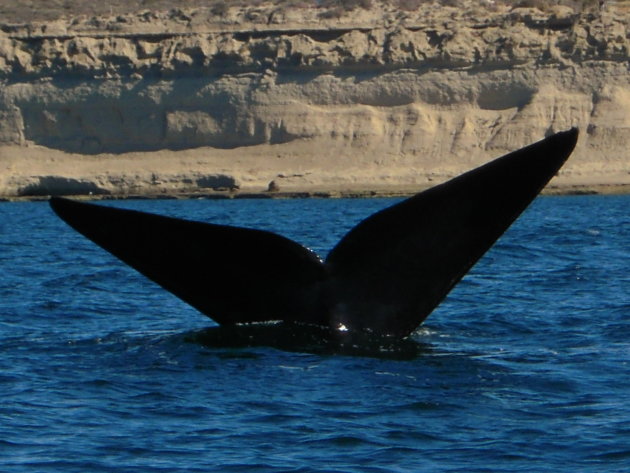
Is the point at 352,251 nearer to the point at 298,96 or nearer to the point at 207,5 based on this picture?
the point at 298,96

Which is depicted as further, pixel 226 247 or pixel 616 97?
pixel 616 97

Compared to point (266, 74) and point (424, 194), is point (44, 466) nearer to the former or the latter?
point (424, 194)

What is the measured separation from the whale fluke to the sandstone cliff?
50436mm

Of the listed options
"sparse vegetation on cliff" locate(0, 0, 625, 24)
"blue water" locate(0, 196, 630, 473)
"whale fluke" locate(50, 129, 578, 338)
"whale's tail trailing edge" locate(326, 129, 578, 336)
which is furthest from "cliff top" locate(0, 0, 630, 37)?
"whale's tail trailing edge" locate(326, 129, 578, 336)

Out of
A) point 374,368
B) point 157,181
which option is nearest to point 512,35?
point 157,181

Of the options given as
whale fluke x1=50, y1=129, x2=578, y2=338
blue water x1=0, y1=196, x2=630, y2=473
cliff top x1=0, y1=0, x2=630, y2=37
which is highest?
cliff top x1=0, y1=0, x2=630, y2=37

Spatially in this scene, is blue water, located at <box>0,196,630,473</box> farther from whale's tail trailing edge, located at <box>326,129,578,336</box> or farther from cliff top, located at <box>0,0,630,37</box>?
cliff top, located at <box>0,0,630,37</box>

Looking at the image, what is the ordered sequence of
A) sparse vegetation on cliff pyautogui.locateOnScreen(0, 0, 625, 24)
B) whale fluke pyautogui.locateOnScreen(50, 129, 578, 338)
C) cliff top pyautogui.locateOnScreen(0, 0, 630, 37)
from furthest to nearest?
sparse vegetation on cliff pyautogui.locateOnScreen(0, 0, 625, 24)
cliff top pyautogui.locateOnScreen(0, 0, 630, 37)
whale fluke pyautogui.locateOnScreen(50, 129, 578, 338)

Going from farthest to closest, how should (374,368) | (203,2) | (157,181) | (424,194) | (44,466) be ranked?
(203,2) → (157,181) → (374,368) → (424,194) → (44,466)

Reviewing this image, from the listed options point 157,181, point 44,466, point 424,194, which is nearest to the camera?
point 44,466

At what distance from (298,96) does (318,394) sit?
55212 mm

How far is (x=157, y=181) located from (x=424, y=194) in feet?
174

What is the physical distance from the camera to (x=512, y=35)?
205 feet

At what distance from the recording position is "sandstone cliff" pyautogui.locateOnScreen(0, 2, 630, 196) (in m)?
62.3
